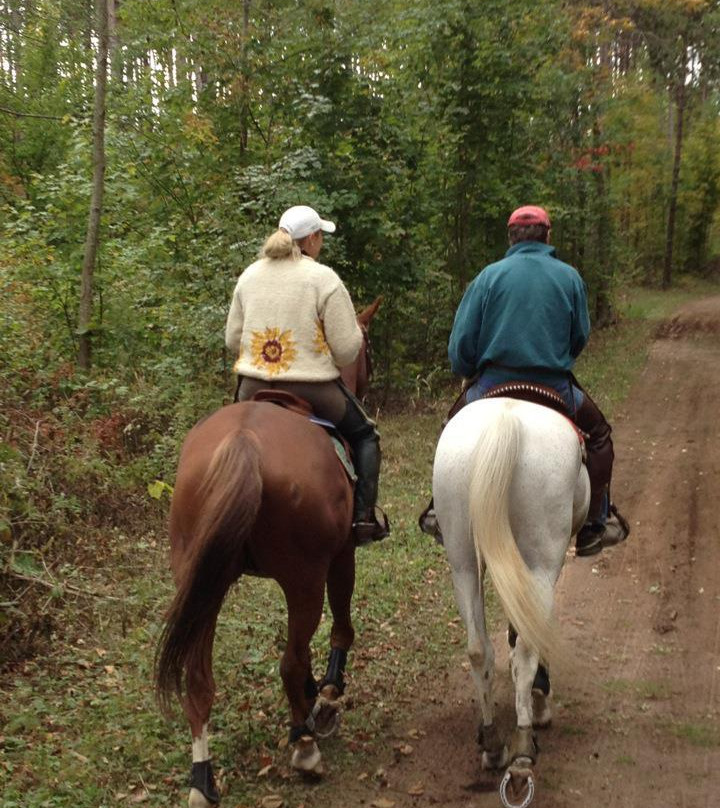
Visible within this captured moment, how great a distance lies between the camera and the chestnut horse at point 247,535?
4000 millimetres

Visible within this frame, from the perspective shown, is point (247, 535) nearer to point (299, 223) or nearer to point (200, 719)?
point (200, 719)

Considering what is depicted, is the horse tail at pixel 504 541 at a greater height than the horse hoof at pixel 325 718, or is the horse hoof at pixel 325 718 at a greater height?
the horse tail at pixel 504 541

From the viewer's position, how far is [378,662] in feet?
20.1

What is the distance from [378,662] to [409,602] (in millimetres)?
1110

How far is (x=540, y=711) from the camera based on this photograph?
5227 millimetres

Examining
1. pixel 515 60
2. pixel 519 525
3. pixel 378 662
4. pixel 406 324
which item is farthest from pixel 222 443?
pixel 515 60

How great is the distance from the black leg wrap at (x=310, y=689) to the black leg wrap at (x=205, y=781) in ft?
3.28

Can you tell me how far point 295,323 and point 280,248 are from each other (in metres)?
0.40

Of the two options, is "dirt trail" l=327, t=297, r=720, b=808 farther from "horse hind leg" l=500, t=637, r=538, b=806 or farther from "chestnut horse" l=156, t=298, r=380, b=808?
"chestnut horse" l=156, t=298, r=380, b=808

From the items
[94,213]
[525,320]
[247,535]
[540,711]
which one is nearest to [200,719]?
[247,535]

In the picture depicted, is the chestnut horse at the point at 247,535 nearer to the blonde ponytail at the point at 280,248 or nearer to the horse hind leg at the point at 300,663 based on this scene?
the horse hind leg at the point at 300,663

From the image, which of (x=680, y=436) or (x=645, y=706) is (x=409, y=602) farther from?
(x=680, y=436)

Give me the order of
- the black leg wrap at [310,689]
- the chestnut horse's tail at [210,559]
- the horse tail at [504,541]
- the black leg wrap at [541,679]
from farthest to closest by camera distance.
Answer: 1. the black leg wrap at [541,679]
2. the black leg wrap at [310,689]
3. the horse tail at [504,541]
4. the chestnut horse's tail at [210,559]

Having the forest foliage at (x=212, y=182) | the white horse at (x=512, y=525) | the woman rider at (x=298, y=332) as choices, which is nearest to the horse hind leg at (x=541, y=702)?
the white horse at (x=512, y=525)
